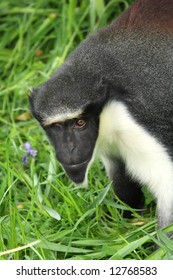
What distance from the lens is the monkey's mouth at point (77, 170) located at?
4602 mm

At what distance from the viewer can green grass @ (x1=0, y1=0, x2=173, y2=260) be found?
4738mm

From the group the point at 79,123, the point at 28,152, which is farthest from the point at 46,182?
the point at 79,123

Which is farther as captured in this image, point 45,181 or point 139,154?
point 45,181

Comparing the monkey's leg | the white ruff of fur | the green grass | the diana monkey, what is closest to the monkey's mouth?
the diana monkey

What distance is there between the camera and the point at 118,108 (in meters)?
4.63

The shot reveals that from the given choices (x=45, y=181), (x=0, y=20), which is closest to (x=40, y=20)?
(x=0, y=20)

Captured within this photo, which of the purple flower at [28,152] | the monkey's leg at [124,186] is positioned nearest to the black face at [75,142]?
the monkey's leg at [124,186]

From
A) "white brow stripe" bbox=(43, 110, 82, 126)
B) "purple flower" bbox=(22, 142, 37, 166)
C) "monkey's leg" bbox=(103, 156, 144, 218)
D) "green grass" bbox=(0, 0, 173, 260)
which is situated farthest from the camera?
"purple flower" bbox=(22, 142, 37, 166)

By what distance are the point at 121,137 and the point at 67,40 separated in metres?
2.55

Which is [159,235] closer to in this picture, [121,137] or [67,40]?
[121,137]

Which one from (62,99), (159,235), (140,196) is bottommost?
(140,196)

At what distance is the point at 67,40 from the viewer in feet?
23.3

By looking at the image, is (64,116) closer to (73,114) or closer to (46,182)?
(73,114)

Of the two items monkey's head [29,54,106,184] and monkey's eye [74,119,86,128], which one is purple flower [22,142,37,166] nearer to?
monkey's head [29,54,106,184]
